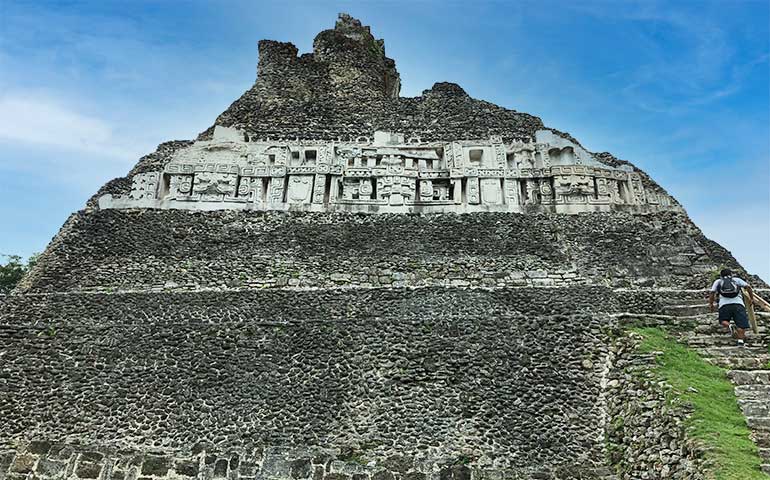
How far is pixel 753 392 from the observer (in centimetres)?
747

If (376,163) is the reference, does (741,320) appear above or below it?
→ below

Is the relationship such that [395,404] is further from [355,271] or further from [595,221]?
[595,221]

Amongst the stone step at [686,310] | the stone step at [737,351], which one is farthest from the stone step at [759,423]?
the stone step at [686,310]

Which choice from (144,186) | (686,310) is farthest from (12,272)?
(686,310)

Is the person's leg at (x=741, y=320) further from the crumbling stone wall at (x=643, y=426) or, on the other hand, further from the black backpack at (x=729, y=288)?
the crumbling stone wall at (x=643, y=426)

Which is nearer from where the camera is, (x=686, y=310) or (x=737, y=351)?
(x=737, y=351)

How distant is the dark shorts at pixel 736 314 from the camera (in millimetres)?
8727

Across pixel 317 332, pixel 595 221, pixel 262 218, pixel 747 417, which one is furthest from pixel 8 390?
pixel 595 221

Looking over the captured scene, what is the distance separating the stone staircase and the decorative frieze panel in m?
3.49

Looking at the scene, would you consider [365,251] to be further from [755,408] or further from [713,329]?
[755,408]

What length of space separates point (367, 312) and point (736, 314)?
551cm

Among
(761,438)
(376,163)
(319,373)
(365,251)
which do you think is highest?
(376,163)

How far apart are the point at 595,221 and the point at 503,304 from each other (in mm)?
3614

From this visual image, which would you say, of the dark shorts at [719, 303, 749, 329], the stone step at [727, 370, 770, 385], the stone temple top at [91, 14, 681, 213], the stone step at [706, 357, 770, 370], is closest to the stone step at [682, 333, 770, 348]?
the dark shorts at [719, 303, 749, 329]
